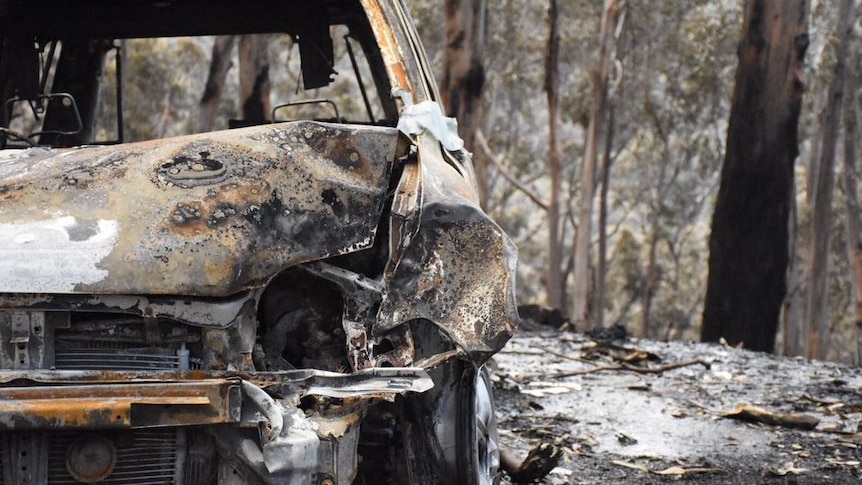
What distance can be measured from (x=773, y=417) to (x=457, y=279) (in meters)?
4.71

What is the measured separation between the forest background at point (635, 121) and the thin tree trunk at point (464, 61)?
0.06 feet

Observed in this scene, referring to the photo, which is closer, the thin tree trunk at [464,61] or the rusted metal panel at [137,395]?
the rusted metal panel at [137,395]

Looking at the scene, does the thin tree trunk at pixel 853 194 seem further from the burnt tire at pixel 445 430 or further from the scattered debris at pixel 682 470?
the burnt tire at pixel 445 430

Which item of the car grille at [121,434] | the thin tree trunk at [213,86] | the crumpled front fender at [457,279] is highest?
the thin tree trunk at [213,86]

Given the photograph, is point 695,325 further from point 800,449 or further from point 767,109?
point 800,449

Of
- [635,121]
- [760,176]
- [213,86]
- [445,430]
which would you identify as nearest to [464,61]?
[760,176]

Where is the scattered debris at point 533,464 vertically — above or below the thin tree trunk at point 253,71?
below

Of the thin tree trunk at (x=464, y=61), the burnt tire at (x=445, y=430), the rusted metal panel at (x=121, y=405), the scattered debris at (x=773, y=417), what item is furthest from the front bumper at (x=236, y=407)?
the thin tree trunk at (x=464, y=61)

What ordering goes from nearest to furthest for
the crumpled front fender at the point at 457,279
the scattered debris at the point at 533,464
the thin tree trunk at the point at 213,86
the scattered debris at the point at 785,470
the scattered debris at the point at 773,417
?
the crumpled front fender at the point at 457,279 → the scattered debris at the point at 533,464 → the scattered debris at the point at 785,470 → the scattered debris at the point at 773,417 → the thin tree trunk at the point at 213,86

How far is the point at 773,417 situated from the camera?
782 cm

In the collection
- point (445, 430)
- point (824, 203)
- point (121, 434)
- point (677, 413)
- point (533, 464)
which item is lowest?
point (677, 413)

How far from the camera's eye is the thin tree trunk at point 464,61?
14000mm

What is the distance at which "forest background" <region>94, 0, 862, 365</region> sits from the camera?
722 inches

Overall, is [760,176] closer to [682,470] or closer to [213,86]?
[682,470]
